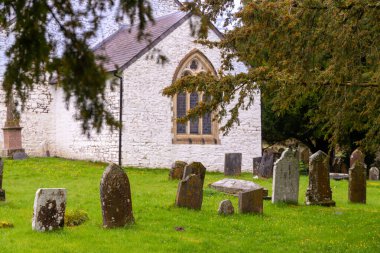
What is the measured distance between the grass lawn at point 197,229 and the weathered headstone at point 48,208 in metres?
0.18

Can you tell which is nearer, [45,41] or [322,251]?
[45,41]

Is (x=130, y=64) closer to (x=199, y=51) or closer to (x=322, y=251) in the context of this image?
(x=199, y=51)

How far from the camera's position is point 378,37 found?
366 inches

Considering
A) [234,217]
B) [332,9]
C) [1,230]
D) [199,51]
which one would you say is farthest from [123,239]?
[199,51]

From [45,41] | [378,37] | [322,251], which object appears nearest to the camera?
[45,41]

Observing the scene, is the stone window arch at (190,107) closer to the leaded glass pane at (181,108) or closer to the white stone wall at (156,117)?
the leaded glass pane at (181,108)

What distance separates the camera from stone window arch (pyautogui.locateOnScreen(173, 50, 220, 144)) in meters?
23.4

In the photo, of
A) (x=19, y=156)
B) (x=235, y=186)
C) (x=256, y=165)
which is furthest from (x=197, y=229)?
(x=19, y=156)

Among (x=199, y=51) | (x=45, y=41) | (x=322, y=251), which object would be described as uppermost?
(x=199, y=51)

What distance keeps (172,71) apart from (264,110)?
8.57 meters

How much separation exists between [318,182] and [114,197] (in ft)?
17.8

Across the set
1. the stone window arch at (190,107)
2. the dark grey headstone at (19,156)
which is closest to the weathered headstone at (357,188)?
the stone window arch at (190,107)

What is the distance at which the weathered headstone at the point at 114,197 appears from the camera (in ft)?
31.2

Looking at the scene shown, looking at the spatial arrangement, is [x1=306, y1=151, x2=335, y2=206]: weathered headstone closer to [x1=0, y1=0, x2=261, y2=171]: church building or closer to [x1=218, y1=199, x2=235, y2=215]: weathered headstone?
[x1=218, y1=199, x2=235, y2=215]: weathered headstone
